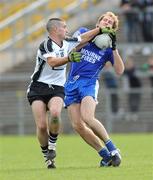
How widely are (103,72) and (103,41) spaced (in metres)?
15.8

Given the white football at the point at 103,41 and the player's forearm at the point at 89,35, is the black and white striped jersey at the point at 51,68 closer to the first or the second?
the player's forearm at the point at 89,35

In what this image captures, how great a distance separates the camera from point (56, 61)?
12195 mm

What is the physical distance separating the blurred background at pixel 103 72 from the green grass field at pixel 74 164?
6.23 m

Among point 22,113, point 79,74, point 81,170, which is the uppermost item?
point 79,74

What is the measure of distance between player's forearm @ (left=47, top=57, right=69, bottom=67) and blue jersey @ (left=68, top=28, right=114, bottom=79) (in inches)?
29.8

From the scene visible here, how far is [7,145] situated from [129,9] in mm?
9489

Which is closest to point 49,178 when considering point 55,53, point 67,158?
point 55,53

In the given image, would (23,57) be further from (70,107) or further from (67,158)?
(70,107)

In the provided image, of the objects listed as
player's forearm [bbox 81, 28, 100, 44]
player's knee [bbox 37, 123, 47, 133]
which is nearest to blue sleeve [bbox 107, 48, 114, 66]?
player's forearm [bbox 81, 28, 100, 44]

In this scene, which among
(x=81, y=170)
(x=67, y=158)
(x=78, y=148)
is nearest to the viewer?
(x=81, y=170)

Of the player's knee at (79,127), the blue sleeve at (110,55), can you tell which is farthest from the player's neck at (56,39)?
the player's knee at (79,127)

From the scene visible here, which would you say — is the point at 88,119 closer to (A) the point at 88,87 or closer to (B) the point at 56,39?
(A) the point at 88,87

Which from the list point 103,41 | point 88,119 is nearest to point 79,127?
point 88,119

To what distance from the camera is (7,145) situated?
67.9 feet
